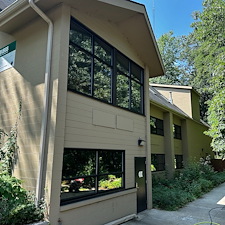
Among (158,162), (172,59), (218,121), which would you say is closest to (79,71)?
(218,121)

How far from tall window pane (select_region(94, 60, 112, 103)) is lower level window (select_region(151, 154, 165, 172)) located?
723cm

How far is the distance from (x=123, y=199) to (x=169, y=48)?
1284 inches

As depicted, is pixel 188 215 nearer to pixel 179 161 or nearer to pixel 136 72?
pixel 136 72

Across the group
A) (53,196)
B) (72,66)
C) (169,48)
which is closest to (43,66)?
(72,66)

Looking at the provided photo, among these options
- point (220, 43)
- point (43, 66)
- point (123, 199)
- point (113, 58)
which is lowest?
point (123, 199)

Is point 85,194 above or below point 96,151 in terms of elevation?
below

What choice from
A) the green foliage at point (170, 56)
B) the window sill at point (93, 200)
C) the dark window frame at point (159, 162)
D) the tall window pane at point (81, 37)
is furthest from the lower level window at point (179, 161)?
the green foliage at point (170, 56)

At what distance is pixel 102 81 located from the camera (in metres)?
6.80

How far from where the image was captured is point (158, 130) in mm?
13906

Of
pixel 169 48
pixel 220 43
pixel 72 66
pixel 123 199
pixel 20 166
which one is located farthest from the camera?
pixel 169 48

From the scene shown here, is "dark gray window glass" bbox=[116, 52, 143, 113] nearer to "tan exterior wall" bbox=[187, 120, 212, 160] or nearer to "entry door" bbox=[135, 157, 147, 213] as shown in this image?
"entry door" bbox=[135, 157, 147, 213]

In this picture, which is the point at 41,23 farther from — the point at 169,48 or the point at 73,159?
the point at 169,48

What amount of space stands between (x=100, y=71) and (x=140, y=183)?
4.44 metres

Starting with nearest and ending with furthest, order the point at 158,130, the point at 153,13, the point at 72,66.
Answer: the point at 72,66
the point at 153,13
the point at 158,130
